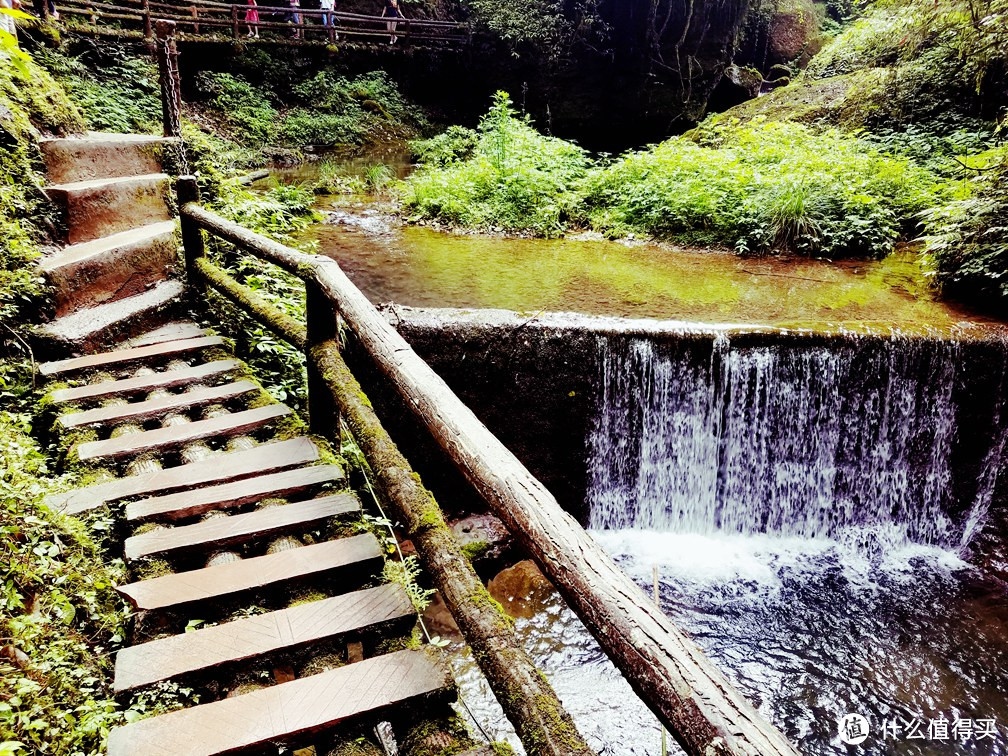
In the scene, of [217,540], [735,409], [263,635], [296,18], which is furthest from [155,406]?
[296,18]

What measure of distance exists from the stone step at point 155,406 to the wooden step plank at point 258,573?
156 centimetres

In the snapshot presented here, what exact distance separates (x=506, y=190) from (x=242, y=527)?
9023 millimetres

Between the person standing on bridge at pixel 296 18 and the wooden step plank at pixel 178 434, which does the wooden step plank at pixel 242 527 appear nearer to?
the wooden step plank at pixel 178 434

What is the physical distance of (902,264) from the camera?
8.63m

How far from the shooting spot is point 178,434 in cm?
374

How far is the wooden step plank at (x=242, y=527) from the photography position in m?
2.87

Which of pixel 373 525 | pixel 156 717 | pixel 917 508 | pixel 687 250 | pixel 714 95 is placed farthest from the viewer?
pixel 714 95

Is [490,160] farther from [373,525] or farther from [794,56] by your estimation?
[794,56]

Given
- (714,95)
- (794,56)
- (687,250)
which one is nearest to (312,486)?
(687,250)

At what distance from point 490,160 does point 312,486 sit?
9662mm

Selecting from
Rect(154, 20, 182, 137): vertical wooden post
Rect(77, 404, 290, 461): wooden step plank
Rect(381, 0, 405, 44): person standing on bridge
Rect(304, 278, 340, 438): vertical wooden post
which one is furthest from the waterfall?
Rect(381, 0, 405, 44): person standing on bridge

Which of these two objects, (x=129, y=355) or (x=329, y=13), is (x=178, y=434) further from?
(x=329, y=13)

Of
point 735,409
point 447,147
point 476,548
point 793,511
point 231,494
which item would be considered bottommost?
point 476,548

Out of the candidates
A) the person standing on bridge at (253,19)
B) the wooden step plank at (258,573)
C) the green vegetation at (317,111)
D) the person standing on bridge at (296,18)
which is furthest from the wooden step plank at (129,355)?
the person standing on bridge at (296,18)
